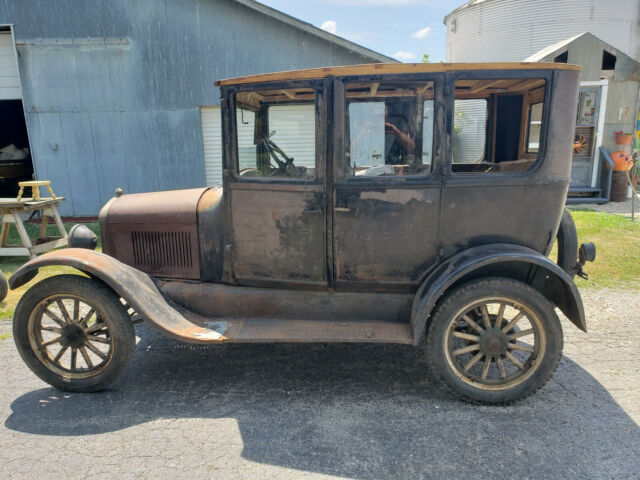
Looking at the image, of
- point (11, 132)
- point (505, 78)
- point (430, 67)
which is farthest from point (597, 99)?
point (11, 132)

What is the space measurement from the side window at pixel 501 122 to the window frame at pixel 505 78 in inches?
1.8

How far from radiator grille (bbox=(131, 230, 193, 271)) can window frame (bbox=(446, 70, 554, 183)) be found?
83.8 inches

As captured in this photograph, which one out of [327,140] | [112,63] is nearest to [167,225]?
[327,140]

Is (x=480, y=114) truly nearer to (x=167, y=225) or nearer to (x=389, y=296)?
(x=389, y=296)

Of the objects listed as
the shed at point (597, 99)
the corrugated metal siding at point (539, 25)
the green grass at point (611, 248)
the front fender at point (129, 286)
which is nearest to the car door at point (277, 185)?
the front fender at point (129, 286)

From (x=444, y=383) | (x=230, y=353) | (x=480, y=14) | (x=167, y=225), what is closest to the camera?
(x=444, y=383)

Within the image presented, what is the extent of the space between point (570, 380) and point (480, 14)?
691 inches

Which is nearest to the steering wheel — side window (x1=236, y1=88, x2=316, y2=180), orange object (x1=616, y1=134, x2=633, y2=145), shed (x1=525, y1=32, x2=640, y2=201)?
side window (x1=236, y1=88, x2=316, y2=180)

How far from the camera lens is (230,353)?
4.03m

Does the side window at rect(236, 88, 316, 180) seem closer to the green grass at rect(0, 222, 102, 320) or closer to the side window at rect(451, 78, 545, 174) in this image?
the side window at rect(451, 78, 545, 174)

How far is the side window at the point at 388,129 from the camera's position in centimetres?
330

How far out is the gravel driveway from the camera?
2584mm

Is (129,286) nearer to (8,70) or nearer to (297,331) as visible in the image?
(297,331)

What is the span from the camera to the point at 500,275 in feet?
11.2
